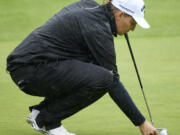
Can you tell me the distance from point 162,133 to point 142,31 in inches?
232

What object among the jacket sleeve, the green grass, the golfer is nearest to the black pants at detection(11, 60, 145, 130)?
the golfer

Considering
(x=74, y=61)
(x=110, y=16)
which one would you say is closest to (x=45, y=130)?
(x=74, y=61)

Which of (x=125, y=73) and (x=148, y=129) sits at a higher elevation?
(x=148, y=129)

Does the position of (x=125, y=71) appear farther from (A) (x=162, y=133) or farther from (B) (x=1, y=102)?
(A) (x=162, y=133)

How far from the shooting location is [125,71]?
699cm

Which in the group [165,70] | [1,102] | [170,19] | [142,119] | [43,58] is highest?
[43,58]

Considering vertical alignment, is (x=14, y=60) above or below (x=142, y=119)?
above

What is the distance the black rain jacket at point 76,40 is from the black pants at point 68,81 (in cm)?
6

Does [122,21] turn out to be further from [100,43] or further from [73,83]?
[73,83]

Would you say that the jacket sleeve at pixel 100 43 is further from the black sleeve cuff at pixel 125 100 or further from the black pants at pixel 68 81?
the black sleeve cuff at pixel 125 100

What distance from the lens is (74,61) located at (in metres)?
4.13

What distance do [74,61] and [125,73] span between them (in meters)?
2.79

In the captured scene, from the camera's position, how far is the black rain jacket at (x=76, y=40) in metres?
3.92

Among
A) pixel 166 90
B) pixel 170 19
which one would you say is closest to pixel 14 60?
pixel 166 90
